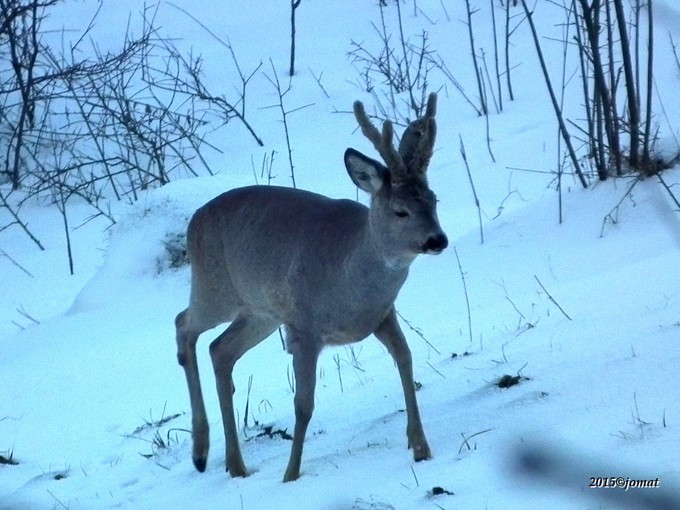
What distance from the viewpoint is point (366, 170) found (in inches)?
223

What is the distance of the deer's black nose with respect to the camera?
5.37 m

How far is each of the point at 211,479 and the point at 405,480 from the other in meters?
1.58

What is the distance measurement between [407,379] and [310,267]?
0.75m

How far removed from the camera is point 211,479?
20.9 ft

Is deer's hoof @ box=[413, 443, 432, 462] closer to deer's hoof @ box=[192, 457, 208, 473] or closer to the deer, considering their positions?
the deer

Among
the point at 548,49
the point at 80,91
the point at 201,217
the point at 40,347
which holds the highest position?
the point at 80,91

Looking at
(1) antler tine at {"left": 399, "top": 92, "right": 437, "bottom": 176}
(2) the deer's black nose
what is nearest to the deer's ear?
(1) antler tine at {"left": 399, "top": 92, "right": 437, "bottom": 176}

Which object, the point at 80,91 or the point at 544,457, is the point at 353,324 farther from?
the point at 80,91

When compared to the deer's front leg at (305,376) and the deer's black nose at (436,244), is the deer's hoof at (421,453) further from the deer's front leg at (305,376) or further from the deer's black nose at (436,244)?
the deer's black nose at (436,244)

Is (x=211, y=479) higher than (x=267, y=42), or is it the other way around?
(x=267, y=42)

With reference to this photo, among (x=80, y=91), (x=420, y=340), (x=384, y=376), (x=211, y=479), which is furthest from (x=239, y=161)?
(x=211, y=479)

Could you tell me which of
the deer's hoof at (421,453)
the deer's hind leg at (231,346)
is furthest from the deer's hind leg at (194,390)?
the deer's hoof at (421,453)

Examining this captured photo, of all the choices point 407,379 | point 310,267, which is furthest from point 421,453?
point 310,267

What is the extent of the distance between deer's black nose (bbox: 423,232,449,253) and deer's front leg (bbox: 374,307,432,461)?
0.66 metres
